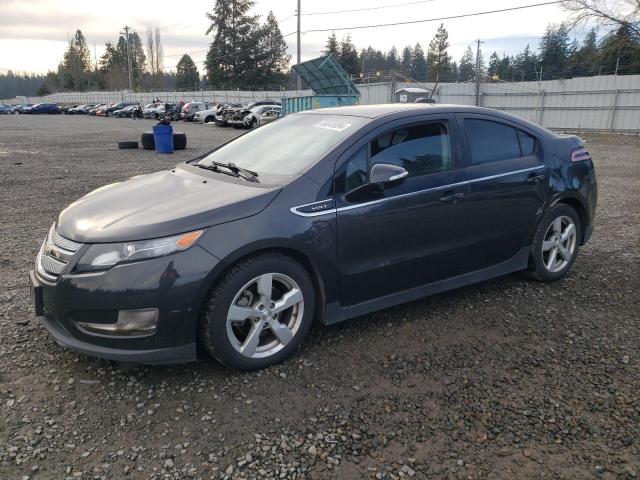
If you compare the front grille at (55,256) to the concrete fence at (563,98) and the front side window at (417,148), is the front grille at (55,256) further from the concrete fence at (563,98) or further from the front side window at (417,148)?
the concrete fence at (563,98)

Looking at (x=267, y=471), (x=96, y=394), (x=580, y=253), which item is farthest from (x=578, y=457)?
(x=580, y=253)

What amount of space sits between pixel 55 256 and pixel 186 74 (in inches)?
3947

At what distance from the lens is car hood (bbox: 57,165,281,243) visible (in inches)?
116

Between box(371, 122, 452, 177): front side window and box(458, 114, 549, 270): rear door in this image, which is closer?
box(371, 122, 452, 177): front side window

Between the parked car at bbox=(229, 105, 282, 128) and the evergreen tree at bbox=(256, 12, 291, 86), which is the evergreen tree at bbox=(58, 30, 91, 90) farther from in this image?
the parked car at bbox=(229, 105, 282, 128)

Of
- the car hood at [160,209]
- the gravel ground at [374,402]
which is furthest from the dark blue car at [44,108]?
the car hood at [160,209]

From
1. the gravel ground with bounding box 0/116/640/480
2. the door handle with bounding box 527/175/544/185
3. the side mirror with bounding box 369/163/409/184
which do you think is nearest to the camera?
the gravel ground with bounding box 0/116/640/480

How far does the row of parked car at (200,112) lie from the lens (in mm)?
28719

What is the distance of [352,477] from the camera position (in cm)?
237

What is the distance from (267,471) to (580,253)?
4.57 meters

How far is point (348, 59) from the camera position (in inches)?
3049

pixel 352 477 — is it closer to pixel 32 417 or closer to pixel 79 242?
pixel 32 417

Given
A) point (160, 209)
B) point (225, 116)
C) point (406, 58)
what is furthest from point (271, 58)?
point (160, 209)

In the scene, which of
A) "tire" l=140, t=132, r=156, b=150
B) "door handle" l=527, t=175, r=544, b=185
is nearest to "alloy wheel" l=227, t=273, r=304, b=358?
"door handle" l=527, t=175, r=544, b=185
